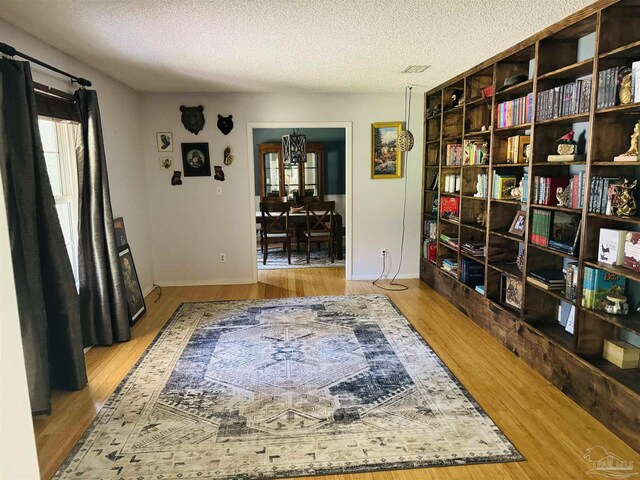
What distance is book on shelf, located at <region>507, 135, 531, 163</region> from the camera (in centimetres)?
324

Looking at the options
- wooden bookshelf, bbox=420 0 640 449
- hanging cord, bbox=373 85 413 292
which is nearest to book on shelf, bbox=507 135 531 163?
wooden bookshelf, bbox=420 0 640 449

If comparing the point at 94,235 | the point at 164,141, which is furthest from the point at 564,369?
the point at 164,141

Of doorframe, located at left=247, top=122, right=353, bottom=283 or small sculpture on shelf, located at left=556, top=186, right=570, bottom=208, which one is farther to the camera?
doorframe, located at left=247, top=122, right=353, bottom=283

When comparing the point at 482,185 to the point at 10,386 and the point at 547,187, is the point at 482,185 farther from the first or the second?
the point at 10,386

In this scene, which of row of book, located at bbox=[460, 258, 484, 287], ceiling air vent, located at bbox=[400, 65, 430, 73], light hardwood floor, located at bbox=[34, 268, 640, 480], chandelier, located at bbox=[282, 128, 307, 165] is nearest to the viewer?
light hardwood floor, located at bbox=[34, 268, 640, 480]

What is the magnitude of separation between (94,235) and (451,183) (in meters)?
3.38

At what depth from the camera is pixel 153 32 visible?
2744mm

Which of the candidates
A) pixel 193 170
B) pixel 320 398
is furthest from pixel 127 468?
pixel 193 170

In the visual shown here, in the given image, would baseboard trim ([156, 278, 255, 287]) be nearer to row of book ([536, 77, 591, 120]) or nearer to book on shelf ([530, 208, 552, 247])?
book on shelf ([530, 208, 552, 247])

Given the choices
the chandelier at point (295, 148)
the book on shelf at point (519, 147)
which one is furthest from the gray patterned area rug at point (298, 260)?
the book on shelf at point (519, 147)

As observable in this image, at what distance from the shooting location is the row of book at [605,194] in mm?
2328

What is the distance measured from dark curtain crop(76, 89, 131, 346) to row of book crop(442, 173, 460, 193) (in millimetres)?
3246

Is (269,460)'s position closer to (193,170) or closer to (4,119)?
(4,119)

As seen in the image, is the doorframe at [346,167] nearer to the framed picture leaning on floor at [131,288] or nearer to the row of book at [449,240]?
the row of book at [449,240]
